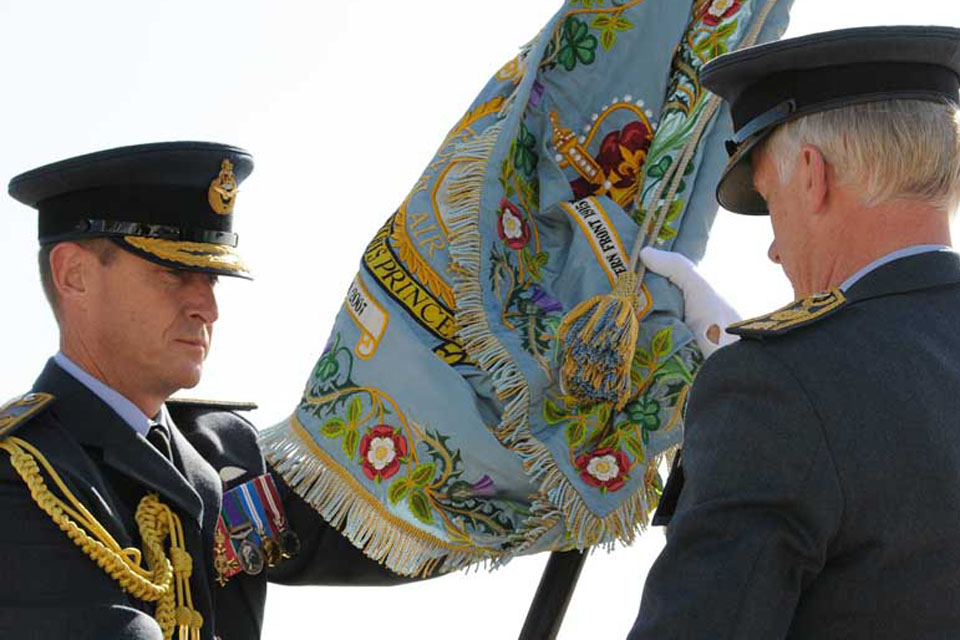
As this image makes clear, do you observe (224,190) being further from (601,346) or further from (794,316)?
(794,316)

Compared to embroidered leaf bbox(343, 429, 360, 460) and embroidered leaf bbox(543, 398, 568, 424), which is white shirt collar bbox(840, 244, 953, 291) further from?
embroidered leaf bbox(343, 429, 360, 460)

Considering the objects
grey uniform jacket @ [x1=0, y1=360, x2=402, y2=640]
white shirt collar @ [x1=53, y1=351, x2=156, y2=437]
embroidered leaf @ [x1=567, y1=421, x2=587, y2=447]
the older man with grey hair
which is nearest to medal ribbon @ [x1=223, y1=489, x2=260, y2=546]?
grey uniform jacket @ [x1=0, y1=360, x2=402, y2=640]

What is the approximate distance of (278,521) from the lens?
12.4ft

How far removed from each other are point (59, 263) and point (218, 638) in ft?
3.14

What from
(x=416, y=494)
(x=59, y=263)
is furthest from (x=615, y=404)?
(x=59, y=263)

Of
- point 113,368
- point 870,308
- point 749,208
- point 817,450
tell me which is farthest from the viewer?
point 113,368

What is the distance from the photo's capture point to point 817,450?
233cm

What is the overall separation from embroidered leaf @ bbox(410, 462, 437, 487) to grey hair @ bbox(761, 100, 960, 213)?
1460mm

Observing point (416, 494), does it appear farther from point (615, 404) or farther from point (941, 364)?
point (941, 364)

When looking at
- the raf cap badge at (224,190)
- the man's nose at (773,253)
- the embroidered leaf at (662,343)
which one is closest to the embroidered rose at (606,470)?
the embroidered leaf at (662,343)

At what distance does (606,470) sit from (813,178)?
1.17 meters

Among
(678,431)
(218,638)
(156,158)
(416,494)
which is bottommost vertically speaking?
(218,638)

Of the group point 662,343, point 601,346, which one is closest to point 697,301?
point 662,343

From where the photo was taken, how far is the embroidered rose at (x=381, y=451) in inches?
146
